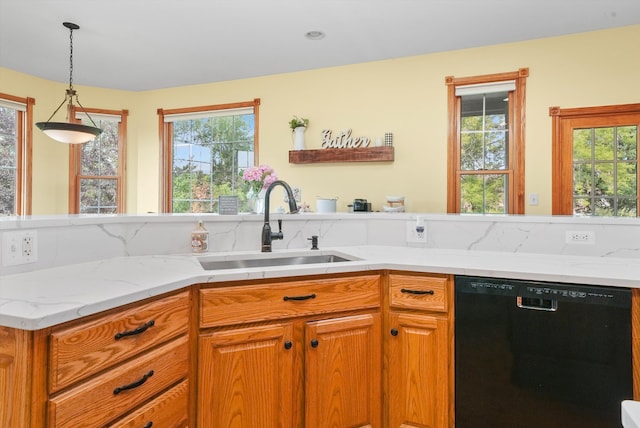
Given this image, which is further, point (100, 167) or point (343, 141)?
point (100, 167)

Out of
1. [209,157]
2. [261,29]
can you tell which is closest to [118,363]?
[261,29]

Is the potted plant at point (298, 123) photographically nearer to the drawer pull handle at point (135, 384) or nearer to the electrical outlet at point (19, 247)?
the electrical outlet at point (19, 247)

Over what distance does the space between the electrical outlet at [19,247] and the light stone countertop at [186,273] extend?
6 centimetres

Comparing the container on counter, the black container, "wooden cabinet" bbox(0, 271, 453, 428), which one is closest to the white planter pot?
the container on counter

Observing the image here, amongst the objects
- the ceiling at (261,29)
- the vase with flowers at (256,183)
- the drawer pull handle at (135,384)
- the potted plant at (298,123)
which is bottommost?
the drawer pull handle at (135,384)

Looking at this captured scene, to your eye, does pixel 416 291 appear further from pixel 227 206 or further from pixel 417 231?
pixel 227 206

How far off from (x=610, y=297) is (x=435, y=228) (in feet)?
3.02

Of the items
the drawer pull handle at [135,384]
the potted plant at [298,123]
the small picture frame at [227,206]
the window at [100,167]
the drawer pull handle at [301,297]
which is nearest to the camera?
the drawer pull handle at [135,384]

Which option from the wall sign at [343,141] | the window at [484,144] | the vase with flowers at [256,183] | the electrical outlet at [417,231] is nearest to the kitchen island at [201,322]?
the electrical outlet at [417,231]

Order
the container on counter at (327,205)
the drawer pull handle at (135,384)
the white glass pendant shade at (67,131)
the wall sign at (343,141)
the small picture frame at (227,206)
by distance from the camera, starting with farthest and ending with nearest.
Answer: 1. the wall sign at (343,141)
2. the container on counter at (327,205)
3. the white glass pendant shade at (67,131)
4. the small picture frame at (227,206)
5. the drawer pull handle at (135,384)

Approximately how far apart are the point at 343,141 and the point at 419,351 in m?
2.89

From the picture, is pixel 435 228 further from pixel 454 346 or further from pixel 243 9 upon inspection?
pixel 243 9

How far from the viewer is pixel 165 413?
1252 millimetres

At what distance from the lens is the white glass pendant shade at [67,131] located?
3.10 meters
